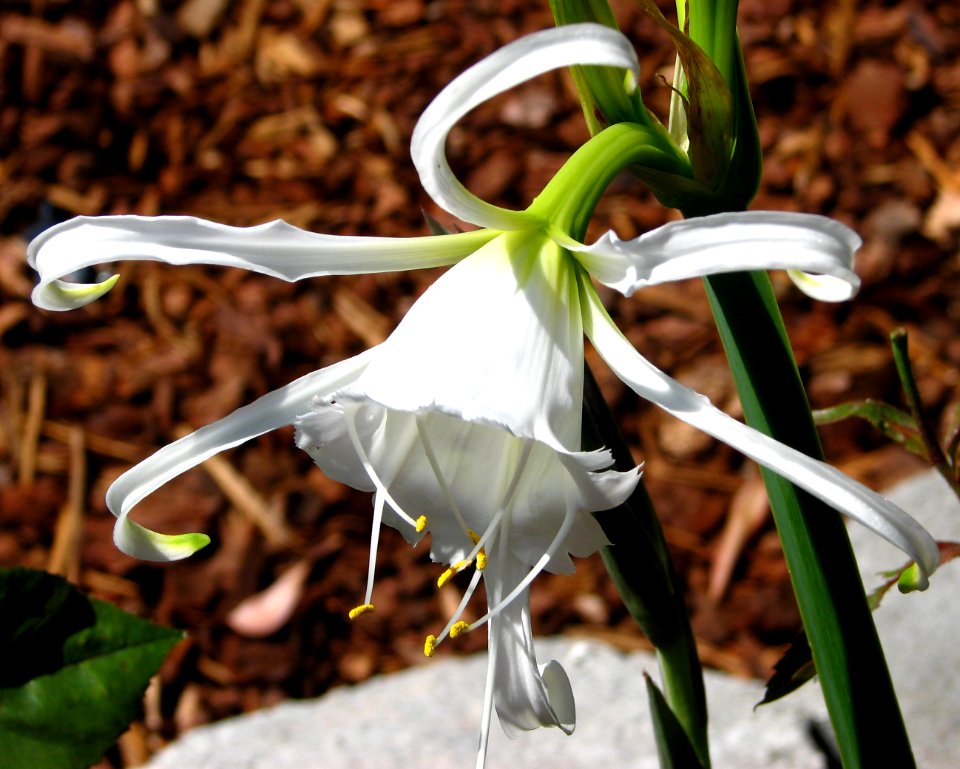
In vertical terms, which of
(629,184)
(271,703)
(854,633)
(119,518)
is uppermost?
(119,518)

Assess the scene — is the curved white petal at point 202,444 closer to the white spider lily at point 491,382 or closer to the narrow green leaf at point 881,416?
the white spider lily at point 491,382

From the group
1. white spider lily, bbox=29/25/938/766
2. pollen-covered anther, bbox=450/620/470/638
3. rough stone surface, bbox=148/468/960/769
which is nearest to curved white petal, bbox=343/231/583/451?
white spider lily, bbox=29/25/938/766

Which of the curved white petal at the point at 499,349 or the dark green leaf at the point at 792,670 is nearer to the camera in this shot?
the curved white petal at the point at 499,349

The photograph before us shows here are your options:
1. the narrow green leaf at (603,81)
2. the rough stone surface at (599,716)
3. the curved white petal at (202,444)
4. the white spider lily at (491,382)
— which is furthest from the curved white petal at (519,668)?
the rough stone surface at (599,716)

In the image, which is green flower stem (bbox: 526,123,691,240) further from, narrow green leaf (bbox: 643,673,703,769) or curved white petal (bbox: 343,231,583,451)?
narrow green leaf (bbox: 643,673,703,769)

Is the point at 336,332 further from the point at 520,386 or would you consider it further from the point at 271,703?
the point at 520,386

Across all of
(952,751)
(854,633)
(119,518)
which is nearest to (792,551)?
(854,633)
